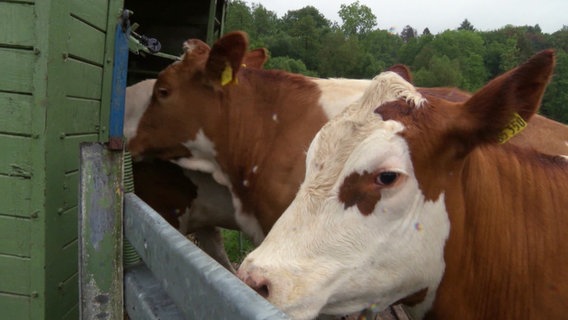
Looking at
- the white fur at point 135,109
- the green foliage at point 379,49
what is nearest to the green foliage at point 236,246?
the white fur at point 135,109

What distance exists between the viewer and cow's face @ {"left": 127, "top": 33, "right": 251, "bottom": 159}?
4.01 meters

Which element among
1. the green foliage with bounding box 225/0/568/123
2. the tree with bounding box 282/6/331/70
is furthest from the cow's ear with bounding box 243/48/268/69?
the tree with bounding box 282/6/331/70

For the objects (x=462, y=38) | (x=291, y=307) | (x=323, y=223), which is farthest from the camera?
(x=462, y=38)

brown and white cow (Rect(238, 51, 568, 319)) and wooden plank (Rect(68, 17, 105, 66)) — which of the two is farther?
wooden plank (Rect(68, 17, 105, 66))

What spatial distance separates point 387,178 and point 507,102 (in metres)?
0.57

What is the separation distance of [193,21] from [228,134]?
2.03 meters

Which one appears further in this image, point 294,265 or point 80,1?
point 80,1

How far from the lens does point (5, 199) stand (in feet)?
6.77

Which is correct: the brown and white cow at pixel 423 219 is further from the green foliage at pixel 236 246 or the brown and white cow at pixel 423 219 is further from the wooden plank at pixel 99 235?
the green foliage at pixel 236 246

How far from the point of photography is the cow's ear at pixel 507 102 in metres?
1.82

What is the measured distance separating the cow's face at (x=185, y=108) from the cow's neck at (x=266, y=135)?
0.12 m

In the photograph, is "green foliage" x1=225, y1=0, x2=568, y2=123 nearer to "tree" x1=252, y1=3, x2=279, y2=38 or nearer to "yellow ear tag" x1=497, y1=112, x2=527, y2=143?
"tree" x1=252, y1=3, x2=279, y2=38

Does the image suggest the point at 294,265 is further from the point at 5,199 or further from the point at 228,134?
the point at 228,134

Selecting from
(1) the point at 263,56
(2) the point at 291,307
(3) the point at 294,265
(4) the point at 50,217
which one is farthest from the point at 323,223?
(1) the point at 263,56
